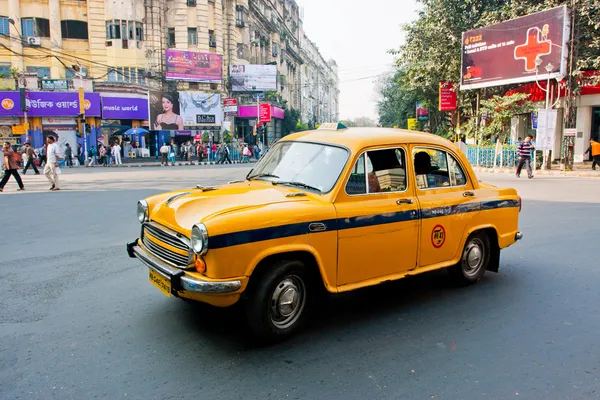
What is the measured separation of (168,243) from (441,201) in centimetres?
273

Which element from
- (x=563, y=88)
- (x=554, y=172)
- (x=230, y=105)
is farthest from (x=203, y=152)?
(x=563, y=88)

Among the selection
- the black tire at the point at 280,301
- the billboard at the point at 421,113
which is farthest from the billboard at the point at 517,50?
the black tire at the point at 280,301

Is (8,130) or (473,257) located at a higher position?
(8,130)

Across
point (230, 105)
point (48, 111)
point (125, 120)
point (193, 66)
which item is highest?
point (193, 66)

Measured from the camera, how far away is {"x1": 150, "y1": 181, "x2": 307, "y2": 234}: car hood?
3.73m

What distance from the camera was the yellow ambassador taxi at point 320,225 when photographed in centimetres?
352

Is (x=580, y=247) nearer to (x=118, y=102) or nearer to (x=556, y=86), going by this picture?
(x=556, y=86)

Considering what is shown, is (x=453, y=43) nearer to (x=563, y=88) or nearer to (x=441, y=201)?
(x=563, y=88)

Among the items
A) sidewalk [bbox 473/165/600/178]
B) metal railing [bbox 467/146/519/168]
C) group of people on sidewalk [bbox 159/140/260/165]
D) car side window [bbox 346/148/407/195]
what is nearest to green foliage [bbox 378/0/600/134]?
metal railing [bbox 467/146/519/168]

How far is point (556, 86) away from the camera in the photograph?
24.9 m

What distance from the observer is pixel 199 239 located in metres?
3.42

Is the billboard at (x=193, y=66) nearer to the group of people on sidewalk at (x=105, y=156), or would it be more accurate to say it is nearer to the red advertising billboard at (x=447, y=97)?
the group of people on sidewalk at (x=105, y=156)

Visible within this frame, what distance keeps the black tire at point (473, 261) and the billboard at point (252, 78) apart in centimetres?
3970

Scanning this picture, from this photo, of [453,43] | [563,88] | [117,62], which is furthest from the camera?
[117,62]
